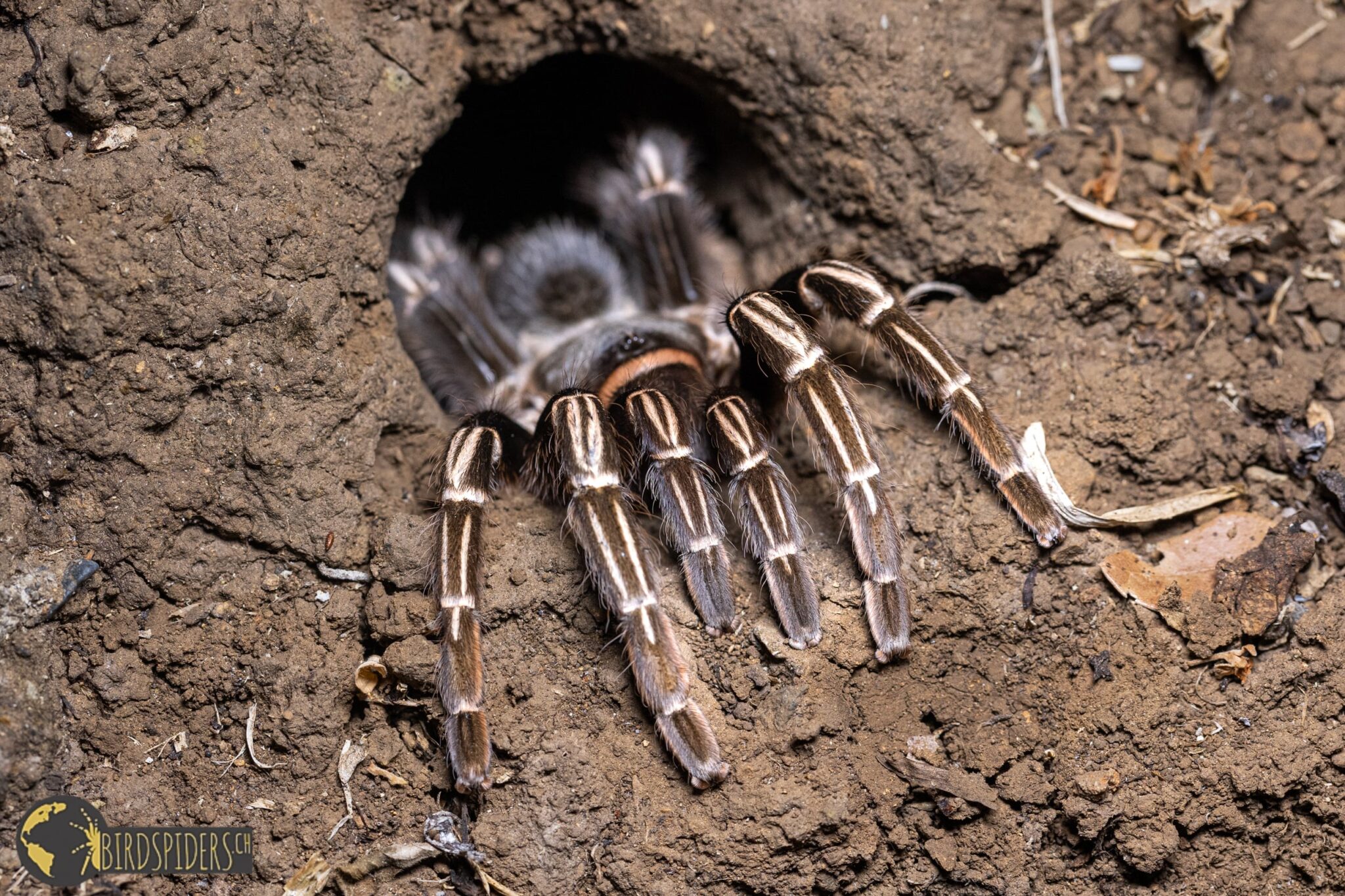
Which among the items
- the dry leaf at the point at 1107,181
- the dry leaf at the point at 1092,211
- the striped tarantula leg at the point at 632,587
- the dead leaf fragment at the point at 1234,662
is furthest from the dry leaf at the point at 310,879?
the dry leaf at the point at 1107,181

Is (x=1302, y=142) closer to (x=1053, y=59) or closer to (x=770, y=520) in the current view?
(x=1053, y=59)

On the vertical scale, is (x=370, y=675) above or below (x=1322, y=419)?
below

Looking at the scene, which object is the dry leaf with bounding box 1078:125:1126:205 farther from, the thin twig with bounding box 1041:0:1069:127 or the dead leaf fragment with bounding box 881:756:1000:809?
the dead leaf fragment with bounding box 881:756:1000:809

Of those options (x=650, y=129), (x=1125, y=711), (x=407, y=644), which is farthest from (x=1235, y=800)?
(x=650, y=129)

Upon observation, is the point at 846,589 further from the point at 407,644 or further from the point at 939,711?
the point at 407,644

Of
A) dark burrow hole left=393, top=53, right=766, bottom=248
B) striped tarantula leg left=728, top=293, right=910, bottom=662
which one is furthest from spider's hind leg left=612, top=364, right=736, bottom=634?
dark burrow hole left=393, top=53, right=766, bottom=248

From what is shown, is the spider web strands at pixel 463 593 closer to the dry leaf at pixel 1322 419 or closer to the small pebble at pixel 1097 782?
the small pebble at pixel 1097 782

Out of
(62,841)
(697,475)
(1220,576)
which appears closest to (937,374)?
(697,475)
